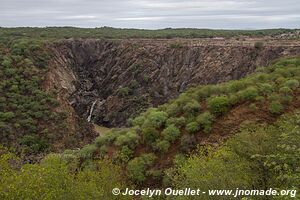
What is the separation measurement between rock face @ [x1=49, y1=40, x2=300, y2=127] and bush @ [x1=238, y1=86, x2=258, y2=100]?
23589mm

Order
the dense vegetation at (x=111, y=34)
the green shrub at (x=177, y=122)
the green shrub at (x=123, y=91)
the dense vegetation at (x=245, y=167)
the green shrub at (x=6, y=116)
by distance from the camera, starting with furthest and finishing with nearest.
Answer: the dense vegetation at (x=111, y=34) < the green shrub at (x=123, y=91) < the green shrub at (x=6, y=116) < the green shrub at (x=177, y=122) < the dense vegetation at (x=245, y=167)

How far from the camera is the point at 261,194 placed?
1472 centimetres

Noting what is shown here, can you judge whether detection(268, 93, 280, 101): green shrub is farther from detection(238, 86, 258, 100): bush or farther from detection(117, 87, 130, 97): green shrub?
detection(117, 87, 130, 97): green shrub

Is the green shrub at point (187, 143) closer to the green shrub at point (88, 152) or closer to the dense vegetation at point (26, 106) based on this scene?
the green shrub at point (88, 152)

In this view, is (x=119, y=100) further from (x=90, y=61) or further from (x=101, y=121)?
(x=90, y=61)

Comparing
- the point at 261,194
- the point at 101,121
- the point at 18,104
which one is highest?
the point at 261,194

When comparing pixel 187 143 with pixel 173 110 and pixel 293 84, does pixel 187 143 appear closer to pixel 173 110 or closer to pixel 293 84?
pixel 173 110

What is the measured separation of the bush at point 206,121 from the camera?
26.2m

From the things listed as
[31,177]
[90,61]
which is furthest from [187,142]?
[90,61]

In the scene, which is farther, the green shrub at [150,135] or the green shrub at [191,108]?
the green shrub at [191,108]

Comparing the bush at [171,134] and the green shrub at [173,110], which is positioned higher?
the green shrub at [173,110]

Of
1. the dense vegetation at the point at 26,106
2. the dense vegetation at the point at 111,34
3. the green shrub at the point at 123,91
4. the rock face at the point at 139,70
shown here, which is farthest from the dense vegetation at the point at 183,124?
the dense vegetation at the point at 111,34

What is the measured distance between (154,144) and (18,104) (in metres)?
24.9

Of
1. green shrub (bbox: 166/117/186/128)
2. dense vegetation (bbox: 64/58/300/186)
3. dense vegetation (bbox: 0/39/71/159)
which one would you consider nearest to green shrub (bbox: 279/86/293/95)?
dense vegetation (bbox: 64/58/300/186)
